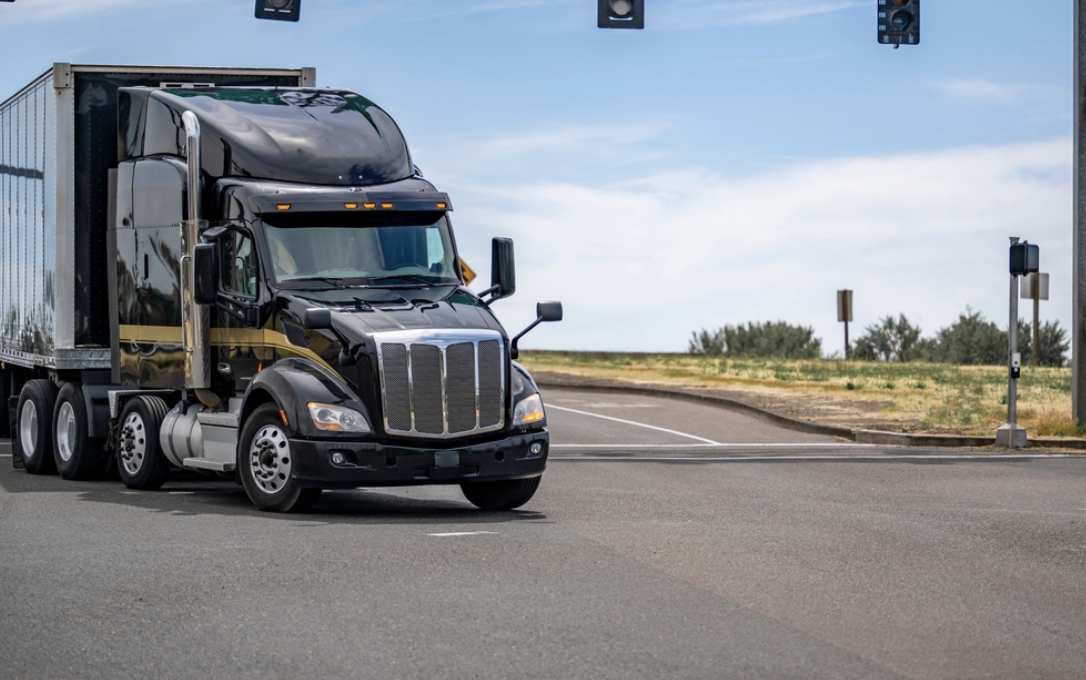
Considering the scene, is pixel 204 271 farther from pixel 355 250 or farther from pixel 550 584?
pixel 550 584

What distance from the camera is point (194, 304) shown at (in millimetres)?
14180

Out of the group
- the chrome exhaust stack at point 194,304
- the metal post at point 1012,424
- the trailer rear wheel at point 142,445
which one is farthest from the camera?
the metal post at point 1012,424

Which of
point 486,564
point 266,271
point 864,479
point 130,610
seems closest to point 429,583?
point 486,564

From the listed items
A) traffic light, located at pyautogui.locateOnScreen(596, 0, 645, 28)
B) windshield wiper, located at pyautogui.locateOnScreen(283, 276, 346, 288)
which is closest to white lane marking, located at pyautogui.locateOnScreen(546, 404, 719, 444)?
traffic light, located at pyautogui.locateOnScreen(596, 0, 645, 28)

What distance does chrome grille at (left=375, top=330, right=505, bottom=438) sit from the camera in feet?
40.4

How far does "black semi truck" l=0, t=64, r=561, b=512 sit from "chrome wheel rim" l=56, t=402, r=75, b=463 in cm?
4

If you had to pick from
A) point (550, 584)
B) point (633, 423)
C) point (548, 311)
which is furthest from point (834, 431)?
point (550, 584)

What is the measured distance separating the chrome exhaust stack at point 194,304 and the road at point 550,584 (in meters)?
1.18

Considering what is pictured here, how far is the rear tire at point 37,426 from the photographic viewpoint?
17156 millimetres

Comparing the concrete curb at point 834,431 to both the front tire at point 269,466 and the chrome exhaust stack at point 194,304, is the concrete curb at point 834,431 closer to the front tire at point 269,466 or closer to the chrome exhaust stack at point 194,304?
the chrome exhaust stack at point 194,304

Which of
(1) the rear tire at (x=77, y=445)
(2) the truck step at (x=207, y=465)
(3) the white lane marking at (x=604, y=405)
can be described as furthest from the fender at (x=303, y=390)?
(3) the white lane marking at (x=604, y=405)

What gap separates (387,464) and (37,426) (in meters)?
6.78

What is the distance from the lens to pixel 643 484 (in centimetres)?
1653

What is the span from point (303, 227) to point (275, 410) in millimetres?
1881
